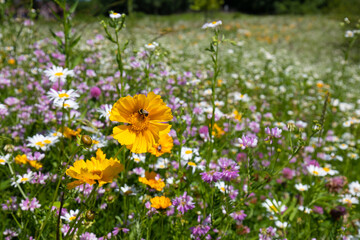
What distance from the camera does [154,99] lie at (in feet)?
3.34

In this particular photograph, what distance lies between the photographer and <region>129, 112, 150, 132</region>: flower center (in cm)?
104

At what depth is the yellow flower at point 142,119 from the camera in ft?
3.30

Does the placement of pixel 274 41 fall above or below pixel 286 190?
below

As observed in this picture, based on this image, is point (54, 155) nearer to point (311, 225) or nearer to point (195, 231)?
point (195, 231)

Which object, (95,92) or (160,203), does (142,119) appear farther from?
(95,92)

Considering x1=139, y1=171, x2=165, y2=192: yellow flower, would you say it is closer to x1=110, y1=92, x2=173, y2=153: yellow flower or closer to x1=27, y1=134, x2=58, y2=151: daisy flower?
x1=110, y1=92, x2=173, y2=153: yellow flower

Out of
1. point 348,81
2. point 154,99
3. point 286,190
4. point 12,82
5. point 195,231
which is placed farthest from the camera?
point 348,81

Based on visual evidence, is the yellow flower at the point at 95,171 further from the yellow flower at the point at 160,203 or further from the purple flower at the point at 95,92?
the purple flower at the point at 95,92

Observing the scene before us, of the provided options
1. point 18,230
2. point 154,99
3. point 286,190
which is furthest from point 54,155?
point 286,190

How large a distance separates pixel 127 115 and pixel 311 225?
157 cm

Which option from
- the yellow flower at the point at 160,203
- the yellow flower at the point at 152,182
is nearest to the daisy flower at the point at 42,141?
the yellow flower at the point at 152,182

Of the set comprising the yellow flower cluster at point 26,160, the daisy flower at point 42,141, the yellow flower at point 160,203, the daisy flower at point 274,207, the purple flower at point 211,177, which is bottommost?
the daisy flower at point 274,207

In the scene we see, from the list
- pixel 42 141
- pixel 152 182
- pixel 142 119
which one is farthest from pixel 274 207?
pixel 42 141

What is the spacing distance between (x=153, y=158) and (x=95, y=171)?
2.97ft
